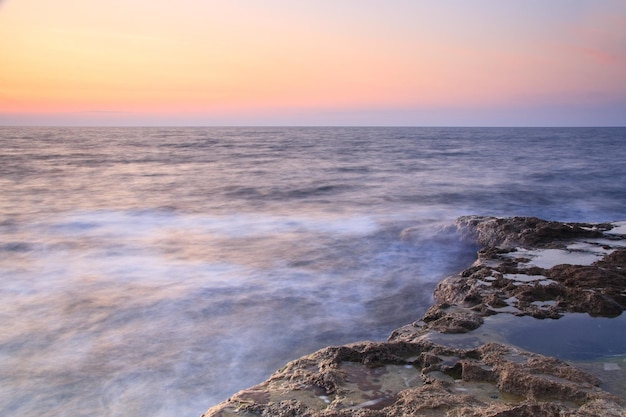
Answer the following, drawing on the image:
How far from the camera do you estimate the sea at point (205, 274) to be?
188 inches

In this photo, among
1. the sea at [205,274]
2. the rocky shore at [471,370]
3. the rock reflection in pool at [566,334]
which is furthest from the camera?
the sea at [205,274]

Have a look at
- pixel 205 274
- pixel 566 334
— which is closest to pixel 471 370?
pixel 566 334

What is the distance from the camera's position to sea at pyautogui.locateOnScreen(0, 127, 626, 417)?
4.78 meters

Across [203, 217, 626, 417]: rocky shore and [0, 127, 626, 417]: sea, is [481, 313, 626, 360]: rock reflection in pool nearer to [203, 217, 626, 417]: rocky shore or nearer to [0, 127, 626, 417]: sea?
[203, 217, 626, 417]: rocky shore

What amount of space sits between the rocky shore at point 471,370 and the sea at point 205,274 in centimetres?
141

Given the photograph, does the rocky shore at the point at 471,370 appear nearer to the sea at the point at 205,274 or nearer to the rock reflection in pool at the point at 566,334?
the rock reflection in pool at the point at 566,334

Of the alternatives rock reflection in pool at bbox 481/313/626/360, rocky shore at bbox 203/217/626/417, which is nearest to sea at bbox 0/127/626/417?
rocky shore at bbox 203/217/626/417

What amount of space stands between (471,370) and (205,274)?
5.33 meters

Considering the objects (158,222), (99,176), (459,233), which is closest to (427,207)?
(459,233)

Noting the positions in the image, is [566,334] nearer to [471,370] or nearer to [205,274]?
[471,370]

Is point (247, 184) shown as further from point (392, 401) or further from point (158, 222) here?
point (392, 401)

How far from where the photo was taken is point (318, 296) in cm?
681

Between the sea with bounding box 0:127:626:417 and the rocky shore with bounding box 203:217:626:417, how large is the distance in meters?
1.41


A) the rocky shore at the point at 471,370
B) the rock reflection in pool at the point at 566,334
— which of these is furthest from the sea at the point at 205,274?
the rock reflection in pool at the point at 566,334
